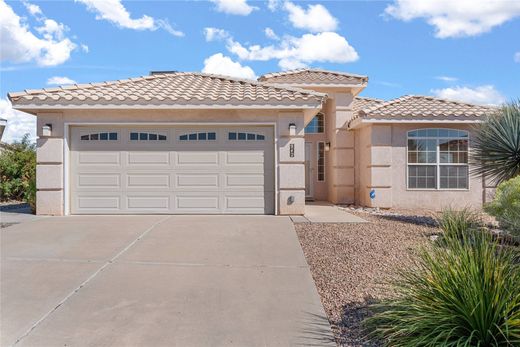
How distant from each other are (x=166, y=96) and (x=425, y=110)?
862 cm

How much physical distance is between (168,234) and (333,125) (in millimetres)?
9681

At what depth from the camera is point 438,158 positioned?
45.8 feet

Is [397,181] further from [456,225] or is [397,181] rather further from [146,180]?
[456,225]

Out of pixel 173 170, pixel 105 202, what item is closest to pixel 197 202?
pixel 173 170

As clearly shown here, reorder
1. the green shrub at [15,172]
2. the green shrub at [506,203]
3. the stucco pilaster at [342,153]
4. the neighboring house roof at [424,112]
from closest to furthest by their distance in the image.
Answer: the green shrub at [506,203] < the neighboring house roof at [424,112] < the stucco pilaster at [342,153] < the green shrub at [15,172]

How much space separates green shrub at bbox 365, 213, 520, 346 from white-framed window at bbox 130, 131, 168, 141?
8.67 m

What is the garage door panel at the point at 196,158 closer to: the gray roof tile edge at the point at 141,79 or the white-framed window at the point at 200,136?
the white-framed window at the point at 200,136

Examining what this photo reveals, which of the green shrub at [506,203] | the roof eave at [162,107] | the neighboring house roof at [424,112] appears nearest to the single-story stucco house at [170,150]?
the roof eave at [162,107]

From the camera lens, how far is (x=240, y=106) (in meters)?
11.1

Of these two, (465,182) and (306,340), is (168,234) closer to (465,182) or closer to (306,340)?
(306,340)

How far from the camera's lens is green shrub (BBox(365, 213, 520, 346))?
11.6 feet

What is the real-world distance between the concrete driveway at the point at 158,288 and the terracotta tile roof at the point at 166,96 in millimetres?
3701

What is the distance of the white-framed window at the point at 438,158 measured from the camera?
550 inches

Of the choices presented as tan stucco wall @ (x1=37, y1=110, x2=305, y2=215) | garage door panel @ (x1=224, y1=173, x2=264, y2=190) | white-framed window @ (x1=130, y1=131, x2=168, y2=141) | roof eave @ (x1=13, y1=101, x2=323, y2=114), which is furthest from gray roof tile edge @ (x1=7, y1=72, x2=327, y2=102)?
garage door panel @ (x1=224, y1=173, x2=264, y2=190)
